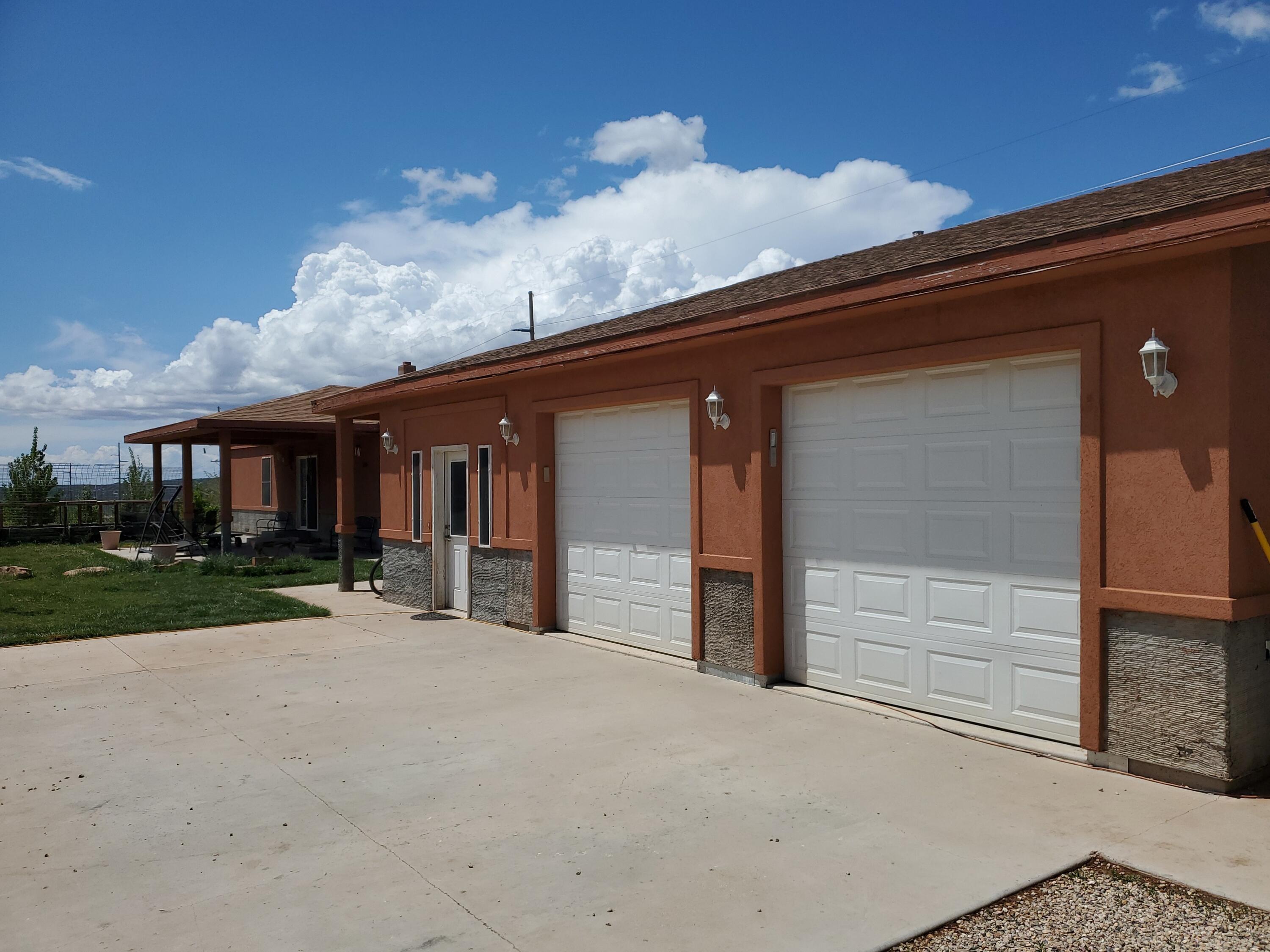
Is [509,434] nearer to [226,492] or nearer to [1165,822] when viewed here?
[1165,822]

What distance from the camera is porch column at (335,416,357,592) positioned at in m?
14.5

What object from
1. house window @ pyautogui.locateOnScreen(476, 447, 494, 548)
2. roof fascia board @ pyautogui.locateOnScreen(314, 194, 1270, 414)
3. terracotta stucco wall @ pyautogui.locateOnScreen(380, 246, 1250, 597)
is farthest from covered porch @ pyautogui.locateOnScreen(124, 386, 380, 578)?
terracotta stucco wall @ pyautogui.locateOnScreen(380, 246, 1250, 597)

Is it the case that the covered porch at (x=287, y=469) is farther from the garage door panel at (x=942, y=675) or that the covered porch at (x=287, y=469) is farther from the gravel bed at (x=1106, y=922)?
the gravel bed at (x=1106, y=922)

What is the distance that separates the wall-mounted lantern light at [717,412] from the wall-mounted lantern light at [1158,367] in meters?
3.48

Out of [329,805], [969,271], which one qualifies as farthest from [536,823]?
[969,271]

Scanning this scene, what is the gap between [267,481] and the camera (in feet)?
92.6

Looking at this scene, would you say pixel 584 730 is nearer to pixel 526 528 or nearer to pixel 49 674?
pixel 526 528

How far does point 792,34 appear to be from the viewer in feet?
39.3

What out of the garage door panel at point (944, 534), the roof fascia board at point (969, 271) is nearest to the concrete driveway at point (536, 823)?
the garage door panel at point (944, 534)

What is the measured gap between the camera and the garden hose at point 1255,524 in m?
4.80

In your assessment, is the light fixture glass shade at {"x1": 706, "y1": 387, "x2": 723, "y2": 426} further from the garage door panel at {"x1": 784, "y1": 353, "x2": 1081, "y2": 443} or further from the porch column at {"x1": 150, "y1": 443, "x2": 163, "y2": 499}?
the porch column at {"x1": 150, "y1": 443, "x2": 163, "y2": 499}

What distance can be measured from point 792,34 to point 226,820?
1150 centimetres

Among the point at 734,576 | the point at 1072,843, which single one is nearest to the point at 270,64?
the point at 734,576

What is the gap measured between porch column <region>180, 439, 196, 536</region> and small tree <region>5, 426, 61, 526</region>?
24.2 ft
